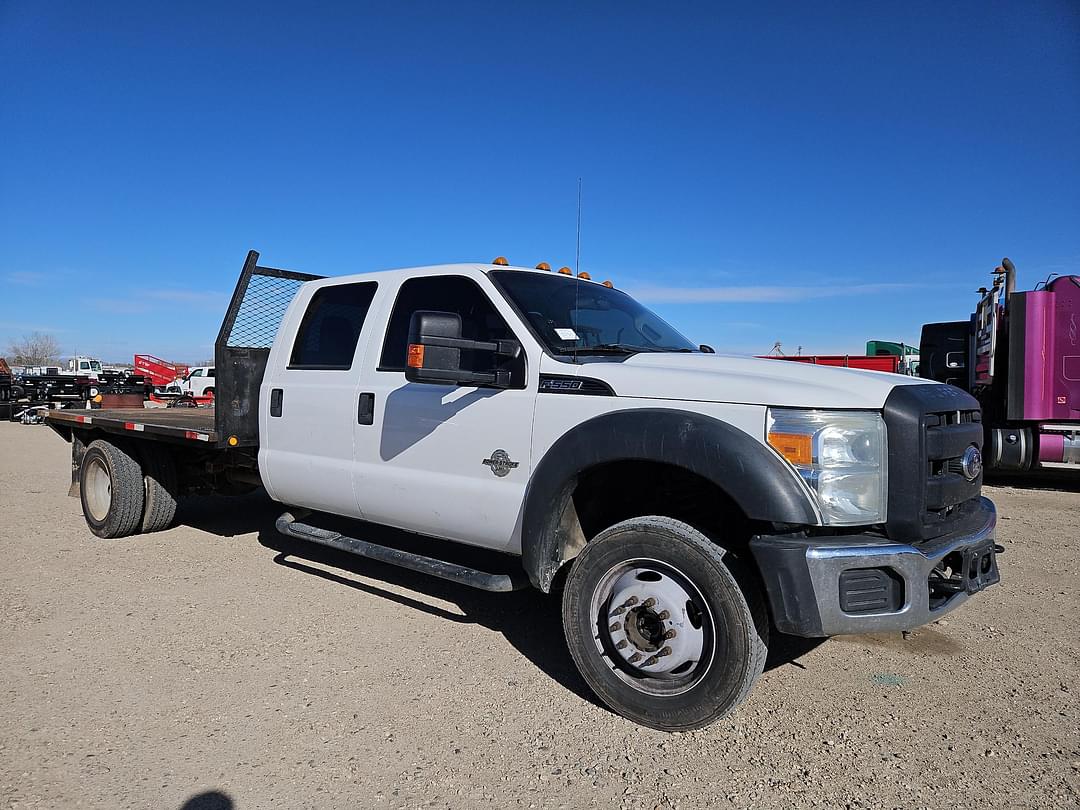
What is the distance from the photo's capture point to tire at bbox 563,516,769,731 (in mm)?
2975

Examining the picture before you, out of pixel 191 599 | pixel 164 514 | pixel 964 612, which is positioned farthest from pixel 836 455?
pixel 164 514

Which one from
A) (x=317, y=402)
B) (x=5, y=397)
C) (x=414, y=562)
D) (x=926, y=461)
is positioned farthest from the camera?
(x=5, y=397)

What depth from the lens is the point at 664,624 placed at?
316 cm

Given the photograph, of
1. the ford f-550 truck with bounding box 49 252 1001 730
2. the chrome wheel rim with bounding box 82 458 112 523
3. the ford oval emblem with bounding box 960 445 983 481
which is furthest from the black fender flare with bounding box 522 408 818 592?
the chrome wheel rim with bounding box 82 458 112 523

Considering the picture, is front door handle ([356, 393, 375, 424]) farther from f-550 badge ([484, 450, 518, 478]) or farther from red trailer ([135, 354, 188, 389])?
red trailer ([135, 354, 188, 389])

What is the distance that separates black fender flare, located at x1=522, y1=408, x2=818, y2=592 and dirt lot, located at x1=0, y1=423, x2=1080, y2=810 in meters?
0.80

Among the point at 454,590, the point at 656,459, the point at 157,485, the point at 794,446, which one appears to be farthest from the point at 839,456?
the point at 157,485

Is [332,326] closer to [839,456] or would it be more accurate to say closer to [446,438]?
[446,438]

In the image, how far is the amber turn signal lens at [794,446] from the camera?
113 inches

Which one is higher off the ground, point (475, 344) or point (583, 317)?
point (583, 317)

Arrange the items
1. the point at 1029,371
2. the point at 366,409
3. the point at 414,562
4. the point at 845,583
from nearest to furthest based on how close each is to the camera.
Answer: the point at 845,583 < the point at 414,562 < the point at 366,409 < the point at 1029,371

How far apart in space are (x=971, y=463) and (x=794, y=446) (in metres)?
1.03

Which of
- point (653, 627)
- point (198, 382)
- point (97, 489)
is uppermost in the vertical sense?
point (198, 382)

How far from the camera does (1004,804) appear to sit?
267 centimetres
